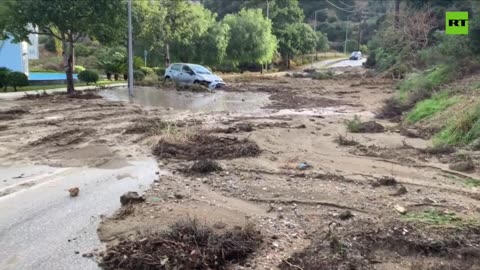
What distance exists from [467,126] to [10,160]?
9.94 m

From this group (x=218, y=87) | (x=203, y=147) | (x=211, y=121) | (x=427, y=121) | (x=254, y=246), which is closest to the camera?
(x=254, y=246)

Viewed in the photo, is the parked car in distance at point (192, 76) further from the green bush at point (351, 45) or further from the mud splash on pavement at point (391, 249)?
the green bush at point (351, 45)

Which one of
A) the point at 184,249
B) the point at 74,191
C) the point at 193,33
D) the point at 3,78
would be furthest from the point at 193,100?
the point at 184,249

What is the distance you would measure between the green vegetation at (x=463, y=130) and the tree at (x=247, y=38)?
40777mm

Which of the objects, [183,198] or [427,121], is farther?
[427,121]

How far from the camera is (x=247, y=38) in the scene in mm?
51812

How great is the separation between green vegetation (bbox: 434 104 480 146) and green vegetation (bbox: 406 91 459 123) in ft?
8.51

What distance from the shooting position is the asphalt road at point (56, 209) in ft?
16.9

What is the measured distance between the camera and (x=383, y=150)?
11.2 m

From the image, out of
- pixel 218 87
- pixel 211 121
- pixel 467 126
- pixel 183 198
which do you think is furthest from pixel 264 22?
pixel 183 198

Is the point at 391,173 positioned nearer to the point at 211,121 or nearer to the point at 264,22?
the point at 211,121

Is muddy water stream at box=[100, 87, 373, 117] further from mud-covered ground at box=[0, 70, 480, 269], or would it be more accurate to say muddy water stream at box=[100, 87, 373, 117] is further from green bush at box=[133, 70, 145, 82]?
green bush at box=[133, 70, 145, 82]

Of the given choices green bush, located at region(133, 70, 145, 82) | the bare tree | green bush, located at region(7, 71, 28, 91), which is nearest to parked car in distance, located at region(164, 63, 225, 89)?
green bush, located at region(133, 70, 145, 82)

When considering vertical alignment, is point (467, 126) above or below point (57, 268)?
above
